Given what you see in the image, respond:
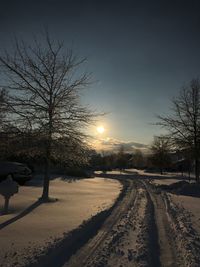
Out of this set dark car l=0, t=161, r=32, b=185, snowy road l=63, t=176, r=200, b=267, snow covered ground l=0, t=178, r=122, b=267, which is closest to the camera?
snowy road l=63, t=176, r=200, b=267

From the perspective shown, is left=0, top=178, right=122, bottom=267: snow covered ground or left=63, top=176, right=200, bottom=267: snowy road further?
left=0, top=178, right=122, bottom=267: snow covered ground

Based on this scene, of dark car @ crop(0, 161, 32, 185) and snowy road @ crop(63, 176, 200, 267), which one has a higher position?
dark car @ crop(0, 161, 32, 185)

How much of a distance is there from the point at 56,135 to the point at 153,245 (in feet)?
25.9

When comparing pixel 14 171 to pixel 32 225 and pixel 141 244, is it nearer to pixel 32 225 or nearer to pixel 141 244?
pixel 32 225

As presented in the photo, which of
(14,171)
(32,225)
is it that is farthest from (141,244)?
(14,171)

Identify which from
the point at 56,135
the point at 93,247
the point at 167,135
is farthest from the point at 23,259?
the point at 167,135

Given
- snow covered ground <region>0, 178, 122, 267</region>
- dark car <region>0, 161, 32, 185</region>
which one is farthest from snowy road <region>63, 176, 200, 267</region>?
dark car <region>0, 161, 32, 185</region>

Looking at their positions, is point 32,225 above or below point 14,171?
below

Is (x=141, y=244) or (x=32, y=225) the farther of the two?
(x=32, y=225)

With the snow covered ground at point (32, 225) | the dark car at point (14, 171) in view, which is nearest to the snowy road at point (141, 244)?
the snow covered ground at point (32, 225)

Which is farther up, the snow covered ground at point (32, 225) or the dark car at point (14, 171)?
the dark car at point (14, 171)

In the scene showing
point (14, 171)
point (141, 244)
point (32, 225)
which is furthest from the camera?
point (14, 171)

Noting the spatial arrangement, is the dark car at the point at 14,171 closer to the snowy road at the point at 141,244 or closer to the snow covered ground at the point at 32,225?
the snow covered ground at the point at 32,225

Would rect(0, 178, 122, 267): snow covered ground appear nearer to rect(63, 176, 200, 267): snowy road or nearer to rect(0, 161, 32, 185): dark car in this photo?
rect(63, 176, 200, 267): snowy road
